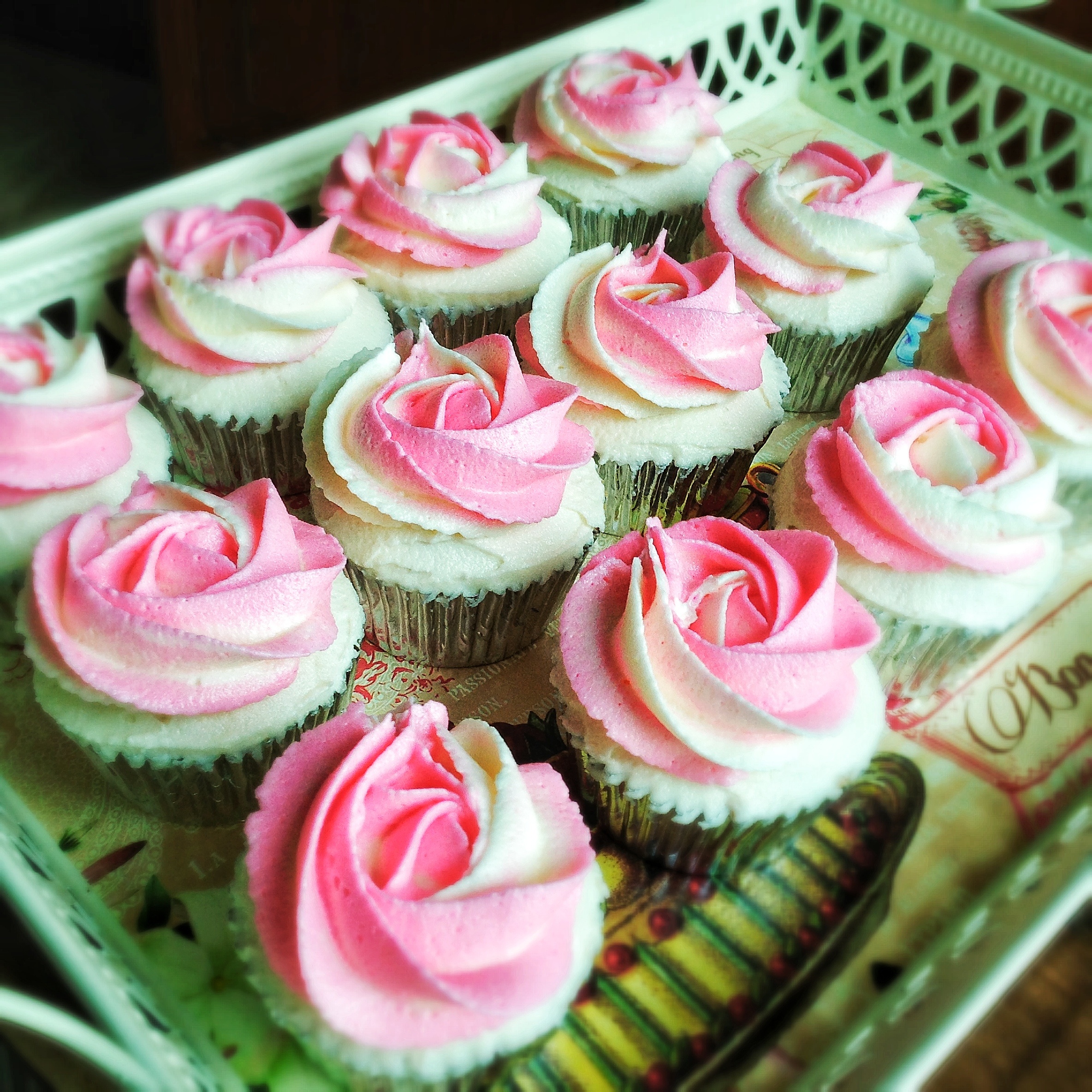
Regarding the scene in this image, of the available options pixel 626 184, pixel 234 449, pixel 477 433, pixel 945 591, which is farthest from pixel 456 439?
pixel 626 184

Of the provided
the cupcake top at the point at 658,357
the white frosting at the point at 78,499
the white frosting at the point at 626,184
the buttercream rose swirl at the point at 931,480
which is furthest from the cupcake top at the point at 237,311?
the buttercream rose swirl at the point at 931,480

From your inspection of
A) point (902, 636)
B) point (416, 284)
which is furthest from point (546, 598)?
point (416, 284)

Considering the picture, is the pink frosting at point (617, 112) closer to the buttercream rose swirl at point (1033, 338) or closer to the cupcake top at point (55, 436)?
the buttercream rose swirl at point (1033, 338)

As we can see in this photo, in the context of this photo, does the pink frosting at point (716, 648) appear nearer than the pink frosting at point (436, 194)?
Yes

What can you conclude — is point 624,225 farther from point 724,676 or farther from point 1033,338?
point 724,676

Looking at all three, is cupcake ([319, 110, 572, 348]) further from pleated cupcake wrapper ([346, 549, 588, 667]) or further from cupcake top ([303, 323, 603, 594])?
pleated cupcake wrapper ([346, 549, 588, 667])

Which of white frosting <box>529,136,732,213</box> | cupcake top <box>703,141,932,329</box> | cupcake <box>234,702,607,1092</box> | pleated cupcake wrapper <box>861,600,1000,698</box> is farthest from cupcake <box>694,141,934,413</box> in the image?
cupcake <box>234,702,607,1092</box>
